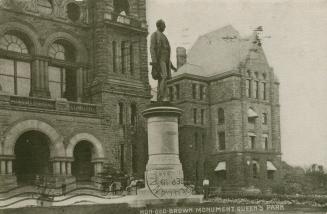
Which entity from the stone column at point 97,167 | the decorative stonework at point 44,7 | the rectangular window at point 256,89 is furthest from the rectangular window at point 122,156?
the rectangular window at point 256,89

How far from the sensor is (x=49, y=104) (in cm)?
2902

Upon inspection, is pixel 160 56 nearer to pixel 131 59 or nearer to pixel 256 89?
pixel 131 59

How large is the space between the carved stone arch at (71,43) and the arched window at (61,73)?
0.42 m

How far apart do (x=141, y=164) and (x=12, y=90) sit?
9430 millimetres

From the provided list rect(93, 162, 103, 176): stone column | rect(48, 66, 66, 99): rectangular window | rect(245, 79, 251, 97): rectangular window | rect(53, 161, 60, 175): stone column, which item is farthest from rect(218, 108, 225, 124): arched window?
rect(53, 161, 60, 175): stone column

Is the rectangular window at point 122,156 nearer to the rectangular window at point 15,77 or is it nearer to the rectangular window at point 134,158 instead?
the rectangular window at point 134,158

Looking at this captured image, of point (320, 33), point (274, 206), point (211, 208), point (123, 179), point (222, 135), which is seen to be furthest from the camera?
point (222, 135)

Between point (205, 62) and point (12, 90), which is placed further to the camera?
point (205, 62)

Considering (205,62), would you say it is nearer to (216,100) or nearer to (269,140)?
(216,100)

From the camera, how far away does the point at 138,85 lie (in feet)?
112

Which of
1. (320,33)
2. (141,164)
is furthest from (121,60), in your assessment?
(320,33)

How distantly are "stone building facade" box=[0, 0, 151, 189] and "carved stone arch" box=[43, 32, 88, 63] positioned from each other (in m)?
0.07

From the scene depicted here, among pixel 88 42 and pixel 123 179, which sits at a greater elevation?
pixel 88 42

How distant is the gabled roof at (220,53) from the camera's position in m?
48.6
